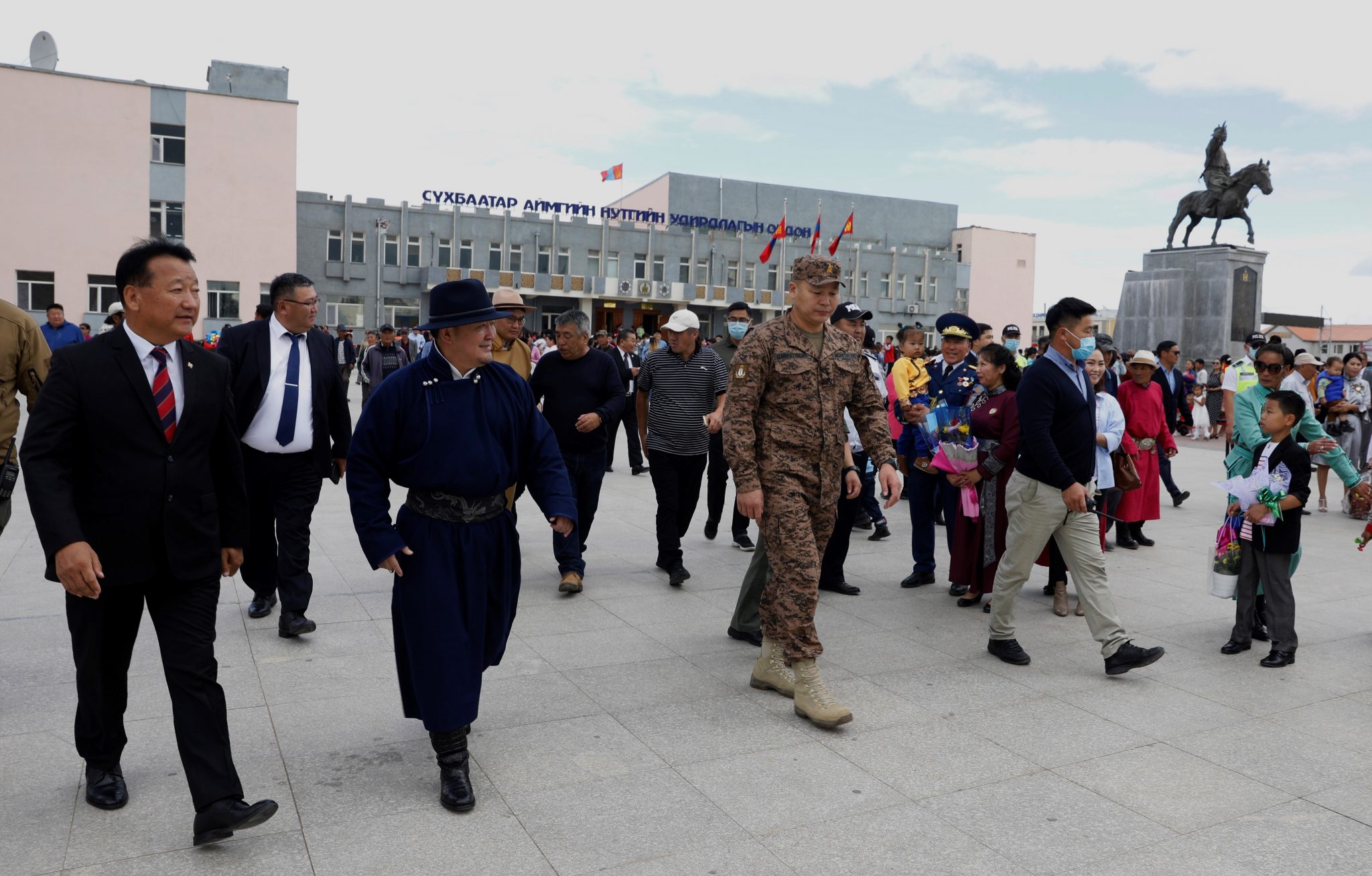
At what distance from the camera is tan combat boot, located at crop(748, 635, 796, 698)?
476 cm

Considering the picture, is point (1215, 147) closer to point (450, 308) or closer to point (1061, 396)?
point (1061, 396)

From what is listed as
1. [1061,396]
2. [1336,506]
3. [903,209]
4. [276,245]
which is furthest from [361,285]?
[1061,396]

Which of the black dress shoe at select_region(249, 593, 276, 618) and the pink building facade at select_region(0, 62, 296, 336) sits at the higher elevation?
the pink building facade at select_region(0, 62, 296, 336)

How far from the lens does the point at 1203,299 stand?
28.3 meters

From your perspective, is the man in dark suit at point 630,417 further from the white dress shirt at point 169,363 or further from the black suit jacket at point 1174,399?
the white dress shirt at point 169,363

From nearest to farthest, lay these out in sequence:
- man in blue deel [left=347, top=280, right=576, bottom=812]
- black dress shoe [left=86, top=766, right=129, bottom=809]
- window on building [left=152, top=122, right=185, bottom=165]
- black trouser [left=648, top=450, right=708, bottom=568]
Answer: black dress shoe [left=86, top=766, right=129, bottom=809] < man in blue deel [left=347, top=280, right=576, bottom=812] < black trouser [left=648, top=450, right=708, bottom=568] < window on building [left=152, top=122, right=185, bottom=165]

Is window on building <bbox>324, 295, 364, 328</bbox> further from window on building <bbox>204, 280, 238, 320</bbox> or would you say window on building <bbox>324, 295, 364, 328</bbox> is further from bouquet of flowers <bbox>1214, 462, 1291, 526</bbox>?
bouquet of flowers <bbox>1214, 462, 1291, 526</bbox>

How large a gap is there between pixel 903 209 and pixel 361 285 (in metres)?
35.4

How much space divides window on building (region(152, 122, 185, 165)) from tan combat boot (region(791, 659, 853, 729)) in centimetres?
4281

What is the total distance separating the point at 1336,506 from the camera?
38.5ft

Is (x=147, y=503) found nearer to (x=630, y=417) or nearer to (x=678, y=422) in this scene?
(x=678, y=422)

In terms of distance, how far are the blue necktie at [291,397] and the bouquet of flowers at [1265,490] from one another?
16.1ft

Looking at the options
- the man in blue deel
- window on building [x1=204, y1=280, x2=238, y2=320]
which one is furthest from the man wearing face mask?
window on building [x1=204, y1=280, x2=238, y2=320]

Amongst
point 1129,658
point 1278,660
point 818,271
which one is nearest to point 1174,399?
point 1278,660
